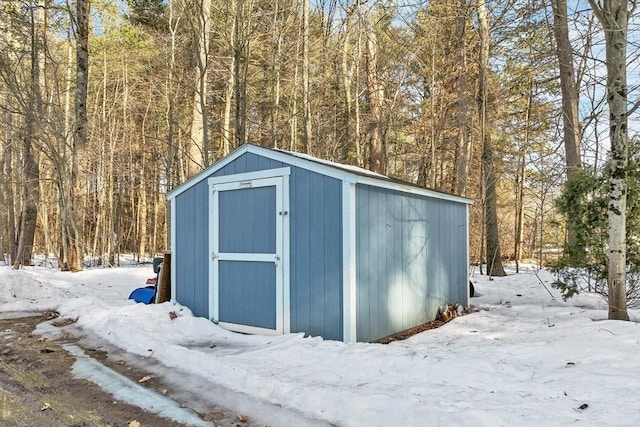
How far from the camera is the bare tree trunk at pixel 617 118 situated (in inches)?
168

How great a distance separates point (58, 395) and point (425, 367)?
2.88 meters

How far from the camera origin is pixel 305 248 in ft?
15.5

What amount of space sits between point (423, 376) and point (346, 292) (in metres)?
1.27

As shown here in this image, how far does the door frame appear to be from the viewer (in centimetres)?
484

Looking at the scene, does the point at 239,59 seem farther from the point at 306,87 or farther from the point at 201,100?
the point at 306,87

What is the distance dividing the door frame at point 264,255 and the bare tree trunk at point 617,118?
3397 millimetres

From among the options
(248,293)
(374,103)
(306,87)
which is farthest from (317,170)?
(374,103)

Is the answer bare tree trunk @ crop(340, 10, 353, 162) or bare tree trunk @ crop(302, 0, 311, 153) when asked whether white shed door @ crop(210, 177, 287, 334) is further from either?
bare tree trunk @ crop(340, 10, 353, 162)

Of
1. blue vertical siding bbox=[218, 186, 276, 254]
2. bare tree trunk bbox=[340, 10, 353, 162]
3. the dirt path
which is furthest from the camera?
bare tree trunk bbox=[340, 10, 353, 162]

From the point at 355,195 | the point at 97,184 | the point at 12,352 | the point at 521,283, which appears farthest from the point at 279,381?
the point at 97,184

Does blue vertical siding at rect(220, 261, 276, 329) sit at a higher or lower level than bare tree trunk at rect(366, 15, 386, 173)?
lower

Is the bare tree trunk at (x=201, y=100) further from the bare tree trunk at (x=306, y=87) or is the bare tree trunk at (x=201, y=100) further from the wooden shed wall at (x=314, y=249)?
the wooden shed wall at (x=314, y=249)

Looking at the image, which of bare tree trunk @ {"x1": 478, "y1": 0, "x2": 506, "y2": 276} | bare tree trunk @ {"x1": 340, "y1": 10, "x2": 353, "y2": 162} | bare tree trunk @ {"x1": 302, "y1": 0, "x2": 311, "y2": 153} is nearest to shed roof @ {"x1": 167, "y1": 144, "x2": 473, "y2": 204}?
bare tree trunk @ {"x1": 478, "y1": 0, "x2": 506, "y2": 276}

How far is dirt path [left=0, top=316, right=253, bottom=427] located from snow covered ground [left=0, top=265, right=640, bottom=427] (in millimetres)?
314
